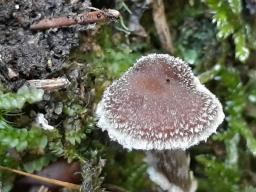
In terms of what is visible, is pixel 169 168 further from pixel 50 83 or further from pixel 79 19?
pixel 79 19

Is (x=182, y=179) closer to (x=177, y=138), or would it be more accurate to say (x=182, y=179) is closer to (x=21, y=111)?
(x=177, y=138)

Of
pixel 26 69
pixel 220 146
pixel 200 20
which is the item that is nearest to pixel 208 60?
pixel 200 20

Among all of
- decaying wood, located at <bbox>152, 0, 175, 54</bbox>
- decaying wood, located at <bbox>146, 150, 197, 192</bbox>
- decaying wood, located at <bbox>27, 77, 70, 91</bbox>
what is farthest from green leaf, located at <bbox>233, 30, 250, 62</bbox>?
decaying wood, located at <bbox>27, 77, 70, 91</bbox>

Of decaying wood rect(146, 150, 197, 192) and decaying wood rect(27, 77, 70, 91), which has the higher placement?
decaying wood rect(27, 77, 70, 91)

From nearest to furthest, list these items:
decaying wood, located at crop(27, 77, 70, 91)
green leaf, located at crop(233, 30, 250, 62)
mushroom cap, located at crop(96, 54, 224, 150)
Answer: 1. mushroom cap, located at crop(96, 54, 224, 150)
2. decaying wood, located at crop(27, 77, 70, 91)
3. green leaf, located at crop(233, 30, 250, 62)

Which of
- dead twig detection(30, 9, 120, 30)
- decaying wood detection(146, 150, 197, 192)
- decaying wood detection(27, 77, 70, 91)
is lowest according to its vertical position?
decaying wood detection(146, 150, 197, 192)

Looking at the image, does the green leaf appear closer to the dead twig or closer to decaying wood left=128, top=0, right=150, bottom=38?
decaying wood left=128, top=0, right=150, bottom=38
